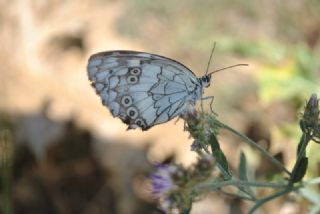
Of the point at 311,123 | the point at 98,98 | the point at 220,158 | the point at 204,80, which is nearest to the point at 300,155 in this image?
the point at 311,123

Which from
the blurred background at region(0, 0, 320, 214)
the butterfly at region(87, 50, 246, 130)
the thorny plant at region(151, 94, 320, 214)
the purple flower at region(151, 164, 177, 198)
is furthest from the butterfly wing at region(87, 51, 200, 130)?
the blurred background at region(0, 0, 320, 214)

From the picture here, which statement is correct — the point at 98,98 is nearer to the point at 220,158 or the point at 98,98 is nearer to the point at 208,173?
the point at 220,158

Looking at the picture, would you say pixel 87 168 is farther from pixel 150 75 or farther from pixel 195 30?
pixel 150 75

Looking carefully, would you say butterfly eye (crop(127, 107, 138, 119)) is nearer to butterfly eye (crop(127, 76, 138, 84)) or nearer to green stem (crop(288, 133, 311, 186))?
butterfly eye (crop(127, 76, 138, 84))

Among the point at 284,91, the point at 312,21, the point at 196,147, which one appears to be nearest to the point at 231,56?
the point at 312,21

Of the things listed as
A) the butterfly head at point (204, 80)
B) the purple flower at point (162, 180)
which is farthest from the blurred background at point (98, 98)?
the purple flower at point (162, 180)

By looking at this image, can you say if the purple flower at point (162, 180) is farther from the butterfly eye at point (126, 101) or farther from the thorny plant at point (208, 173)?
the butterfly eye at point (126, 101)
